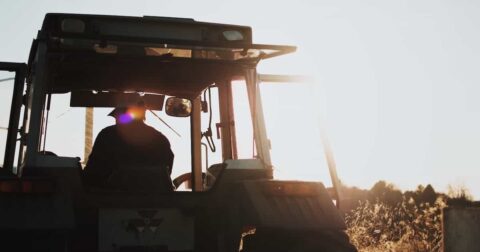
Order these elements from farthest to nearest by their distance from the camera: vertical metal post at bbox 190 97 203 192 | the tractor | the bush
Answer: the bush
vertical metal post at bbox 190 97 203 192
the tractor

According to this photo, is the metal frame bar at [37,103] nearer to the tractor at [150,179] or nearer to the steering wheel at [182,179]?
the tractor at [150,179]

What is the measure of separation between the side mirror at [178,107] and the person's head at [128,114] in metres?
0.72

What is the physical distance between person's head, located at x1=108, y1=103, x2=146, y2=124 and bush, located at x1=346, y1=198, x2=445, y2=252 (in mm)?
9481

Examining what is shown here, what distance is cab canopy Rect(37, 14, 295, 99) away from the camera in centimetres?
448

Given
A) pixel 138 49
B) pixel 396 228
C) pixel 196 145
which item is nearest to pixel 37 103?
pixel 138 49

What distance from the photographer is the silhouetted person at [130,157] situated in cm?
466

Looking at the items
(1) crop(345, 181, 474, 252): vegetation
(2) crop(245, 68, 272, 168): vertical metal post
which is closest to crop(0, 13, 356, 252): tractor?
(2) crop(245, 68, 272, 168): vertical metal post

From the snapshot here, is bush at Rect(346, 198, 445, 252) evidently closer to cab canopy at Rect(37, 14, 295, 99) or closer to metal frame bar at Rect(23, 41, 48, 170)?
cab canopy at Rect(37, 14, 295, 99)

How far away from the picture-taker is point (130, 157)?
509 centimetres

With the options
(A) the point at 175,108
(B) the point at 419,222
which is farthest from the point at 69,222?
(B) the point at 419,222

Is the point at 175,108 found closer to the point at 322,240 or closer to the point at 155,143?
the point at 155,143

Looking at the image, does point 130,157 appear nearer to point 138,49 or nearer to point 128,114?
point 128,114

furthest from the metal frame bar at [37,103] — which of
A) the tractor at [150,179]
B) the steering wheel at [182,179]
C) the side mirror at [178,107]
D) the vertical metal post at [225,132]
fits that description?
the steering wheel at [182,179]

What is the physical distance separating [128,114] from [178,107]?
0.88 m
